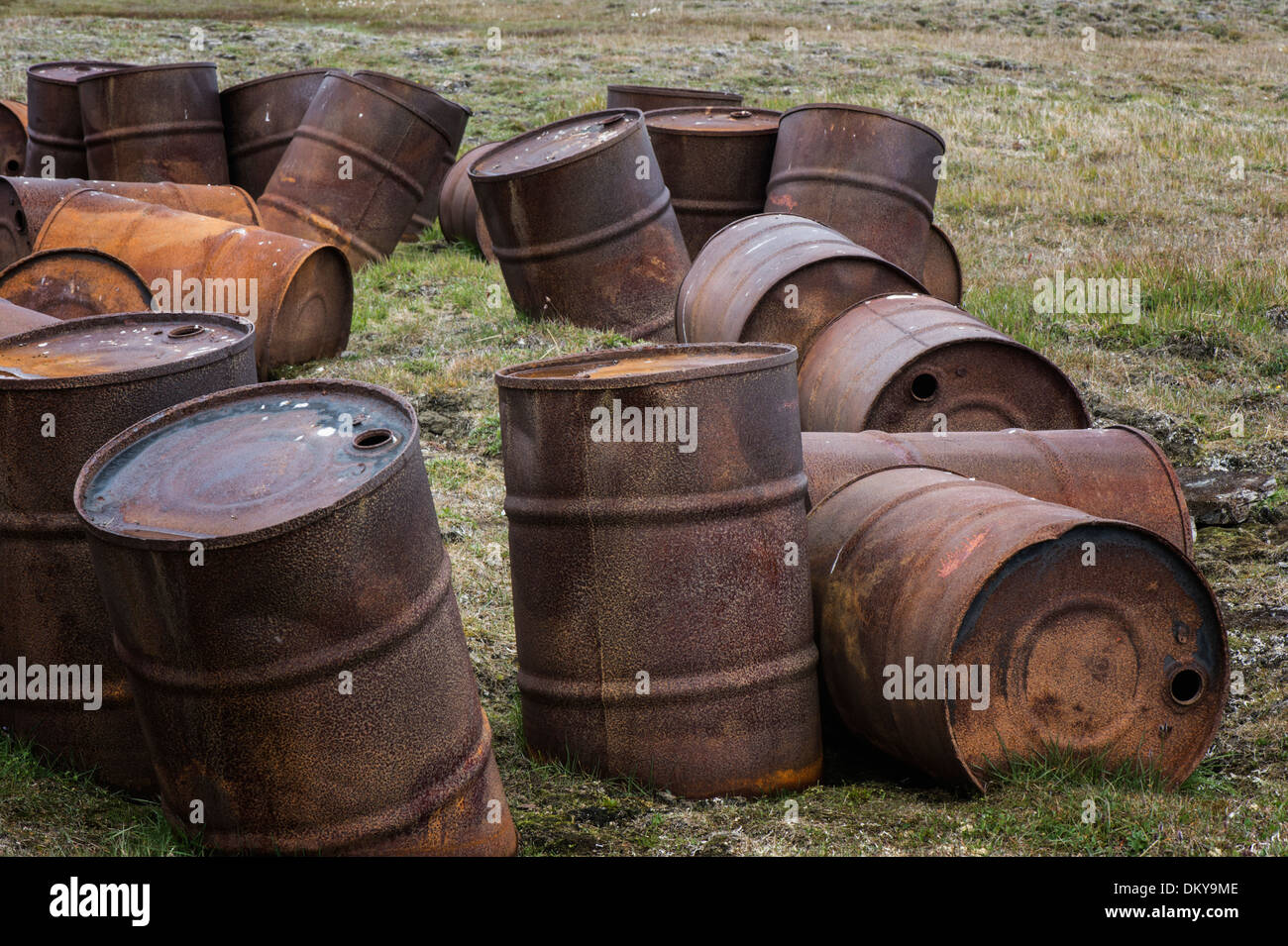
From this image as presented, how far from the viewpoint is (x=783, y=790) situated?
12.4ft

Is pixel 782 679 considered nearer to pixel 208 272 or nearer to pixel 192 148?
pixel 208 272

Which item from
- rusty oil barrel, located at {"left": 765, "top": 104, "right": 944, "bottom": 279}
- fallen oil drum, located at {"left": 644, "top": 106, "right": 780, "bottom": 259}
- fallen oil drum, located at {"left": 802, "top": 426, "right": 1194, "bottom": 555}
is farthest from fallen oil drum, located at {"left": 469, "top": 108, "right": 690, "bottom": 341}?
fallen oil drum, located at {"left": 802, "top": 426, "right": 1194, "bottom": 555}

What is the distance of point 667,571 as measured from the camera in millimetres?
3596

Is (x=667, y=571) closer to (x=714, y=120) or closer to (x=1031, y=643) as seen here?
(x=1031, y=643)

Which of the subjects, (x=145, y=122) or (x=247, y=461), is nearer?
(x=247, y=461)

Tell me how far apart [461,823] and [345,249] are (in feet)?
22.7

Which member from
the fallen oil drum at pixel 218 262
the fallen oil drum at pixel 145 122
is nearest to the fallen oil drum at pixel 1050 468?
the fallen oil drum at pixel 218 262

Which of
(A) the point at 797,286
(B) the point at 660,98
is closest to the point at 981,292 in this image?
(B) the point at 660,98

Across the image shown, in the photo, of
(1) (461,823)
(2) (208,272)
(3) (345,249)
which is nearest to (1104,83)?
(3) (345,249)

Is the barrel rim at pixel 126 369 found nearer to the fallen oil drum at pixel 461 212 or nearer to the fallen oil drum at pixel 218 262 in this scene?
the fallen oil drum at pixel 218 262

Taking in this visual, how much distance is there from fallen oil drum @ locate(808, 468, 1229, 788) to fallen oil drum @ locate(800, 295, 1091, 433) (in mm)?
1327

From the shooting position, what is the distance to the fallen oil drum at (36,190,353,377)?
706 centimetres

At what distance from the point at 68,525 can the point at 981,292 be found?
7204 mm

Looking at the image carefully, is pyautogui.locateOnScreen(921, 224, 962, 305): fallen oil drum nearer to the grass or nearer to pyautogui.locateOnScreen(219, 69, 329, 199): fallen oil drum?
the grass
